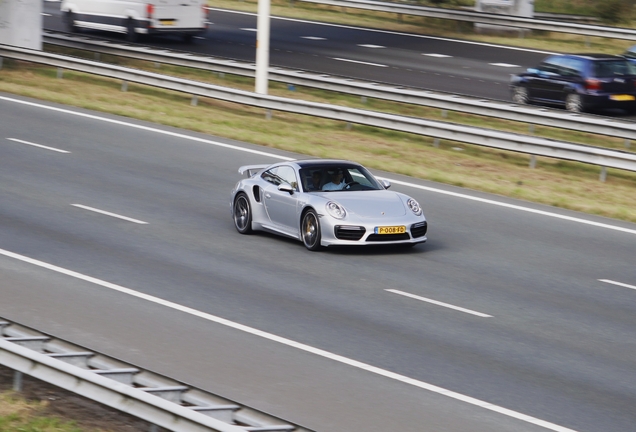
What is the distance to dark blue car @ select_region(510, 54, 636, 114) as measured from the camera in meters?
26.9

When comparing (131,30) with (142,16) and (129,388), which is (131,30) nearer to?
(142,16)

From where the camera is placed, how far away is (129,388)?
7.34 metres

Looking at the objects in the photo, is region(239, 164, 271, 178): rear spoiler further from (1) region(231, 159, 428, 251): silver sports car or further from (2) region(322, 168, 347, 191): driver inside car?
(2) region(322, 168, 347, 191): driver inside car

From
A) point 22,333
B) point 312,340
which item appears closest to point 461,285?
point 312,340

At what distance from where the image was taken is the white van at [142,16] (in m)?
35.2

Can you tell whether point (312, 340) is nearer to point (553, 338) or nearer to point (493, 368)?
point (493, 368)

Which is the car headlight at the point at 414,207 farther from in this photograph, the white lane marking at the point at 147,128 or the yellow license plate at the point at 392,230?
the white lane marking at the point at 147,128

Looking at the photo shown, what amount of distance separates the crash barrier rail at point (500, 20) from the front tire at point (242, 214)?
26.1m

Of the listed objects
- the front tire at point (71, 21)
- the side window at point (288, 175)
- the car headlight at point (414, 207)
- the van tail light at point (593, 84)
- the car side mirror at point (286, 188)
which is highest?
the front tire at point (71, 21)

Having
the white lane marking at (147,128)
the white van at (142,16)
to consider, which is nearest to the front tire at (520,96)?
the white lane marking at (147,128)

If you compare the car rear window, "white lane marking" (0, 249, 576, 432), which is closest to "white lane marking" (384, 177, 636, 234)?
"white lane marking" (0, 249, 576, 432)

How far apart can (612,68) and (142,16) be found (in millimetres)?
15694

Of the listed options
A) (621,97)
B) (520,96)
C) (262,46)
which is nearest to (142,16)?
(262,46)

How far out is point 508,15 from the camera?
4234 centimetres
